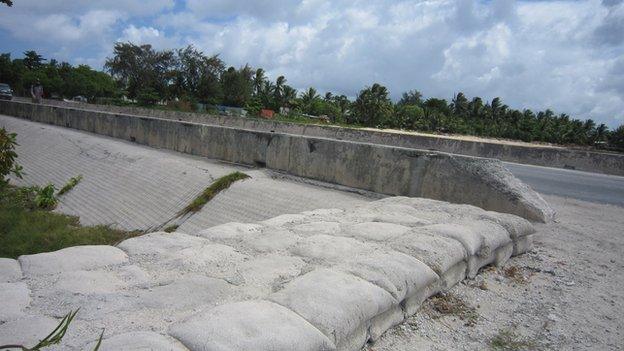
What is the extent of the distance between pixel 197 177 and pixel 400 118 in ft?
149

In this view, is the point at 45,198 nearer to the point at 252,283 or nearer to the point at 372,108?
the point at 252,283

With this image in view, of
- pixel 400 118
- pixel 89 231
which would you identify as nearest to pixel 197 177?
pixel 89 231

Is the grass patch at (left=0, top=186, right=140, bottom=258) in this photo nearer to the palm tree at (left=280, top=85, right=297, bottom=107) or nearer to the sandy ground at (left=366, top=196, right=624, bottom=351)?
the sandy ground at (left=366, top=196, right=624, bottom=351)

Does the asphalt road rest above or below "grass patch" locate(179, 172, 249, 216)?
above

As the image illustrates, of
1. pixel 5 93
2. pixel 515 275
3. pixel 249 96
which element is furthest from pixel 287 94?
pixel 515 275

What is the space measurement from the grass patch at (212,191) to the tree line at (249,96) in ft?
138

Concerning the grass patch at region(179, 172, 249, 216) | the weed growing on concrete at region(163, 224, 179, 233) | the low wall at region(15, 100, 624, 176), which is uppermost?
the low wall at region(15, 100, 624, 176)

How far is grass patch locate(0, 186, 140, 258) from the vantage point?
9023 mm

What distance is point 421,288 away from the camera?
3.02m

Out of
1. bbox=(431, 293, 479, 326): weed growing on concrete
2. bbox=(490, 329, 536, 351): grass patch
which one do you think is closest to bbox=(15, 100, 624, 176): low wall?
bbox=(431, 293, 479, 326): weed growing on concrete

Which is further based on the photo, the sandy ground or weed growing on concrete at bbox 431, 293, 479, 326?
weed growing on concrete at bbox 431, 293, 479, 326

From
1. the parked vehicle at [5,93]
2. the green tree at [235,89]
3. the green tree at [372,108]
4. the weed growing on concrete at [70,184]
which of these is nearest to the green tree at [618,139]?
the green tree at [372,108]

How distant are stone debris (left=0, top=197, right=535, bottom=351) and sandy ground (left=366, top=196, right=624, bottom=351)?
134 mm

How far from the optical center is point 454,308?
3.16 m
